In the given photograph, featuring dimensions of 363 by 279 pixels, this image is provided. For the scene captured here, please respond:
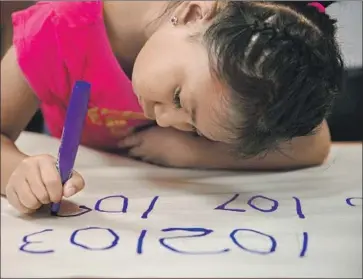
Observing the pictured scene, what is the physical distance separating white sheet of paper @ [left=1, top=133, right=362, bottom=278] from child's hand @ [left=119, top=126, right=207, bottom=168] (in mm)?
16

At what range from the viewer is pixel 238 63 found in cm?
35

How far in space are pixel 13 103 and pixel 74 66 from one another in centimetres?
6

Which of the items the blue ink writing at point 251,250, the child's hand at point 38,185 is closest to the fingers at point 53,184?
the child's hand at point 38,185

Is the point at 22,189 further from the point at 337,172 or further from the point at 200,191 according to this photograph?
the point at 337,172

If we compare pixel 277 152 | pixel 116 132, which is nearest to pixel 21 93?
pixel 116 132

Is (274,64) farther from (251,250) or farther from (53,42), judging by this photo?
(53,42)

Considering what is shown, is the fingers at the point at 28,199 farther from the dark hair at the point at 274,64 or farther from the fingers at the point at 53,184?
the dark hair at the point at 274,64

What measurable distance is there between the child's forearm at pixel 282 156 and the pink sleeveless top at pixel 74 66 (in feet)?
0.20

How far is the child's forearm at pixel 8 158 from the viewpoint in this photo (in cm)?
41

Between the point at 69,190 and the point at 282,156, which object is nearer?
the point at 69,190

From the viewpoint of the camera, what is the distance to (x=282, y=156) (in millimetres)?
497

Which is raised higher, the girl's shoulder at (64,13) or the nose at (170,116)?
the girl's shoulder at (64,13)

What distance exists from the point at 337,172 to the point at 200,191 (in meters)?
0.12

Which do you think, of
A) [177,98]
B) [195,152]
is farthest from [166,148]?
[177,98]
